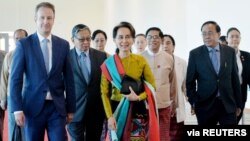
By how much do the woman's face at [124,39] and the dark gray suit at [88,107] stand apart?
57 centimetres

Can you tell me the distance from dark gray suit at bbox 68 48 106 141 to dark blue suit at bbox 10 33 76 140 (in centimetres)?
64

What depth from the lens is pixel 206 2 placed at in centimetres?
857

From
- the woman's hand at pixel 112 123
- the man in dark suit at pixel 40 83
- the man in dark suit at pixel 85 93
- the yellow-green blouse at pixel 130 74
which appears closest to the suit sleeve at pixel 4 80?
the man in dark suit at pixel 85 93

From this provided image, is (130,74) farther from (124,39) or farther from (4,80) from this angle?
(4,80)

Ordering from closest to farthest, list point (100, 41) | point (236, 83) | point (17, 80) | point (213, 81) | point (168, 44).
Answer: point (17, 80) → point (213, 81) → point (236, 83) → point (100, 41) → point (168, 44)

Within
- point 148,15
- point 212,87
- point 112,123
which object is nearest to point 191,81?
point 212,87

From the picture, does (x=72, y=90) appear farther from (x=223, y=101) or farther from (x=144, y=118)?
(x=223, y=101)

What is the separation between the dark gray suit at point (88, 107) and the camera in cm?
365

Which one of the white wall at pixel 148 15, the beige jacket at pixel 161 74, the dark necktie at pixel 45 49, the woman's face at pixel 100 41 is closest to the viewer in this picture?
the dark necktie at pixel 45 49

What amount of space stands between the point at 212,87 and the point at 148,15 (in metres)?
6.50

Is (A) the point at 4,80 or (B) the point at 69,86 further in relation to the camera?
(A) the point at 4,80

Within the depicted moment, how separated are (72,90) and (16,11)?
31.6 ft

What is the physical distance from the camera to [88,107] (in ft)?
12.0

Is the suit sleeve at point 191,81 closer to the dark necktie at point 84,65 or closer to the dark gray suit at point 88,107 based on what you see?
the dark gray suit at point 88,107
